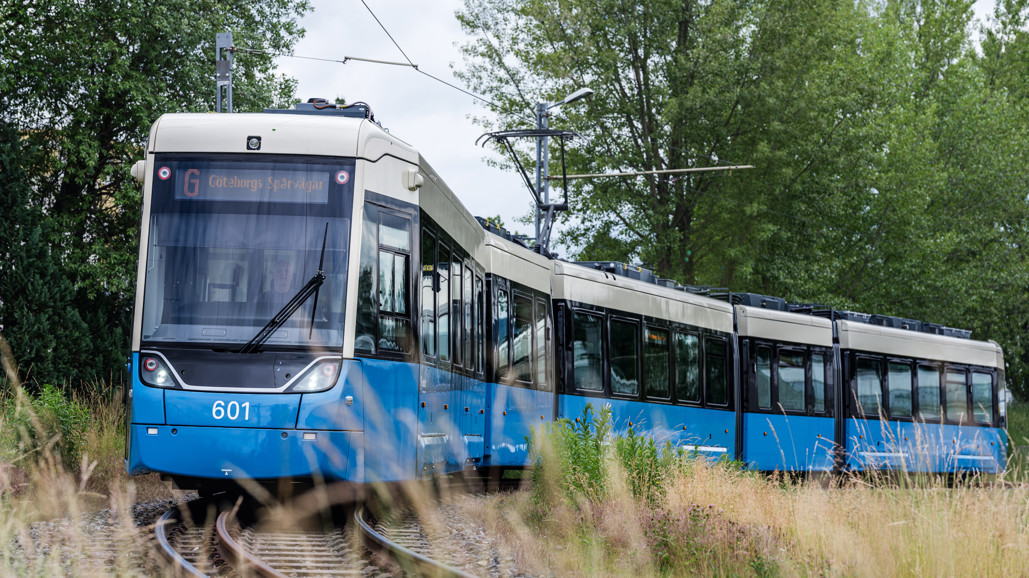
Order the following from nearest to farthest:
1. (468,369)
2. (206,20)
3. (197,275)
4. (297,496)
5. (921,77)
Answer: (197,275), (297,496), (468,369), (206,20), (921,77)

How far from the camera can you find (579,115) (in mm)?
30750

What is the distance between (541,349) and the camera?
579 inches

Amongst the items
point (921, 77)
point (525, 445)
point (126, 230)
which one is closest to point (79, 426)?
point (525, 445)

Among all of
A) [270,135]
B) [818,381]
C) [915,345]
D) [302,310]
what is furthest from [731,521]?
[915,345]

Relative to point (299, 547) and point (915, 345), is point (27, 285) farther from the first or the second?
point (915, 345)

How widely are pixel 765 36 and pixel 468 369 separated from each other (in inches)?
803

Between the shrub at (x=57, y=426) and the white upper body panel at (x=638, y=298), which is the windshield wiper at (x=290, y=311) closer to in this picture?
the shrub at (x=57, y=426)

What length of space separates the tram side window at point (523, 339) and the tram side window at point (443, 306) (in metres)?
3.26

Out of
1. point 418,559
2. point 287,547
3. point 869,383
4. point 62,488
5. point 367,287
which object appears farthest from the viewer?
point 869,383

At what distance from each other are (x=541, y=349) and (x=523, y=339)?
0.59 metres

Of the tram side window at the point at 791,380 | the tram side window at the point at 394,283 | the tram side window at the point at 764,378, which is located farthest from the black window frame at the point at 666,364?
the tram side window at the point at 394,283

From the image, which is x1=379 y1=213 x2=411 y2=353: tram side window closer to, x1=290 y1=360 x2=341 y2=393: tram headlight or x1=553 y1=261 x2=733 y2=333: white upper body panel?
x1=290 y1=360 x2=341 y2=393: tram headlight

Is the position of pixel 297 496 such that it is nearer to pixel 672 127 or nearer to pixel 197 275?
pixel 197 275

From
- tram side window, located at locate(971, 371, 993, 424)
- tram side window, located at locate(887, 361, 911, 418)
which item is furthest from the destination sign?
tram side window, located at locate(971, 371, 993, 424)
